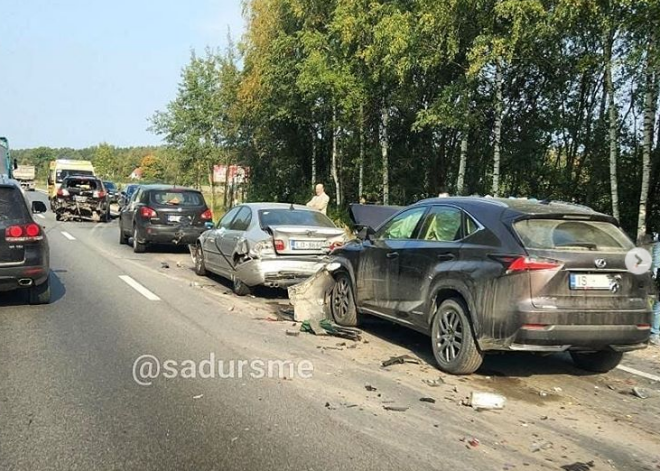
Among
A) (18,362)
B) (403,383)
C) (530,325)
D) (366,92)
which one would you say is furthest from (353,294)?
(366,92)

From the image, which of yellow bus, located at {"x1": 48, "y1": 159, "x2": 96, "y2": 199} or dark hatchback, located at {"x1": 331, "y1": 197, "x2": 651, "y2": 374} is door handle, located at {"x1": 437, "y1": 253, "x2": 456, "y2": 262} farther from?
yellow bus, located at {"x1": 48, "y1": 159, "x2": 96, "y2": 199}

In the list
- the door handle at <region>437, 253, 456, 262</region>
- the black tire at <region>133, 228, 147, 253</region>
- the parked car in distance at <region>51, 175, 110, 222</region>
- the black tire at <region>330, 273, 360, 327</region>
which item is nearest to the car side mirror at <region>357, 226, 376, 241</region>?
the black tire at <region>330, 273, 360, 327</region>

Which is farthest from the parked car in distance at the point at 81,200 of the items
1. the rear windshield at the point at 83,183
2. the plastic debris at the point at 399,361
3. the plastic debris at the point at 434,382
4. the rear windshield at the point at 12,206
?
the plastic debris at the point at 434,382

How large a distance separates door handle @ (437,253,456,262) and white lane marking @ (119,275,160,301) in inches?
205

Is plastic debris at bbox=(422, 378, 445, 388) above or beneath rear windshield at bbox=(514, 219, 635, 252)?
beneath

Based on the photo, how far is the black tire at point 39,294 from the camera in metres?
8.98

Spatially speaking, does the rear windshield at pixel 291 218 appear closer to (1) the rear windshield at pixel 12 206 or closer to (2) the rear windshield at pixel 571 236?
(1) the rear windshield at pixel 12 206

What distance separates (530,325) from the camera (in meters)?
5.58

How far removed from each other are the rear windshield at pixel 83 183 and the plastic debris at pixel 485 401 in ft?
81.6

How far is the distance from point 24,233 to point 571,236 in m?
6.69

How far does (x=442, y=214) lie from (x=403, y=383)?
1.90 metres

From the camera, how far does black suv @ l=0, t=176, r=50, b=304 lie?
8336 millimetres

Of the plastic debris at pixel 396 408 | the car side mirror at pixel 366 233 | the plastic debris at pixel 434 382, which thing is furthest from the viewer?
the car side mirror at pixel 366 233

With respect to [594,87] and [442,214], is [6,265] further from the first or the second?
[594,87]
